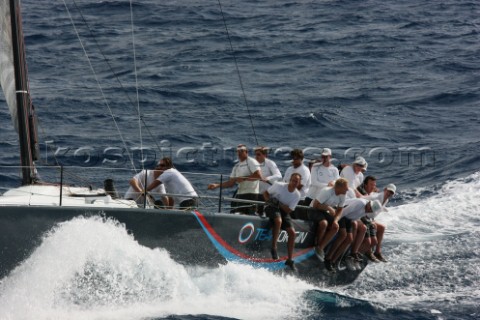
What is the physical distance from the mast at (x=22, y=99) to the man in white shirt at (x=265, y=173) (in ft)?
11.5

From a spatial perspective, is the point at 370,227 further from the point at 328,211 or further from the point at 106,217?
the point at 106,217

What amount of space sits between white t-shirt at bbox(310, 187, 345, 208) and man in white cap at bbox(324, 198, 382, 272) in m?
0.33

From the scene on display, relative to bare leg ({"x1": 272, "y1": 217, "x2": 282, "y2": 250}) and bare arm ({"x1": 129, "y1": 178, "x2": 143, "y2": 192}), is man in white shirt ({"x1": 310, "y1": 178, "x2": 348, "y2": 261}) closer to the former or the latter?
bare leg ({"x1": 272, "y1": 217, "x2": 282, "y2": 250})

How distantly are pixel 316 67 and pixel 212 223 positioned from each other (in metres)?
16.6

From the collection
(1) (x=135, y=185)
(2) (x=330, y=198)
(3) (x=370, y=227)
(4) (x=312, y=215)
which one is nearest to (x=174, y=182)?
(1) (x=135, y=185)

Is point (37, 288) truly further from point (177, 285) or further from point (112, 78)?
point (112, 78)

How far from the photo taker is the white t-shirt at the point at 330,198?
14.9 meters

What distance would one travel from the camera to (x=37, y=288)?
12930 mm

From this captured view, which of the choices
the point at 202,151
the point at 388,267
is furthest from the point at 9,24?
the point at 202,151

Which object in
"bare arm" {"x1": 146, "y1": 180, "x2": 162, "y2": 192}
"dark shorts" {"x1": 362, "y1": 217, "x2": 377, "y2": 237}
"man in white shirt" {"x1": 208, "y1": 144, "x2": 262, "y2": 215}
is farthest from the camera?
"dark shorts" {"x1": 362, "y1": 217, "x2": 377, "y2": 237}

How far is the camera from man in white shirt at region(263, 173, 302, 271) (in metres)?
14.4

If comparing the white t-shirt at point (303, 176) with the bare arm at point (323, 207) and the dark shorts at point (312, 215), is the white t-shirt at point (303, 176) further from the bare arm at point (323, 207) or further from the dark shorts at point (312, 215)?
the dark shorts at point (312, 215)

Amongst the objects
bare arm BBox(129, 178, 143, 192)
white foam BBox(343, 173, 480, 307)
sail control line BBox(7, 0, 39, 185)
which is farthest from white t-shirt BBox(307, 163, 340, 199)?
sail control line BBox(7, 0, 39, 185)

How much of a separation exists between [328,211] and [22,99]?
16.5ft
